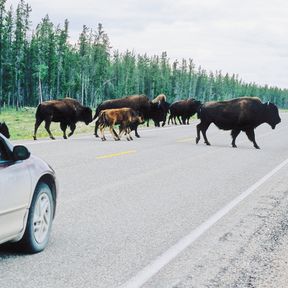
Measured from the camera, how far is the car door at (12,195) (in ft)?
17.4

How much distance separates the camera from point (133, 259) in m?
5.94

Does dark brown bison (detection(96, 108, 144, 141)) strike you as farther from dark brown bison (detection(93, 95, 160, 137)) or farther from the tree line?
the tree line

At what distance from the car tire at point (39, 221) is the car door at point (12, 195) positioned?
0.18 metres

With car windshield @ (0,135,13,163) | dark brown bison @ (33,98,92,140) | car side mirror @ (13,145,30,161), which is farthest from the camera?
dark brown bison @ (33,98,92,140)

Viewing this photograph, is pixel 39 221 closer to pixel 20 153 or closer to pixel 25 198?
pixel 25 198

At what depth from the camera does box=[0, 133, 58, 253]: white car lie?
17.7 ft

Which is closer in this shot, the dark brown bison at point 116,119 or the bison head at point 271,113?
the dark brown bison at point 116,119

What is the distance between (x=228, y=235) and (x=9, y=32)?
99.5 meters

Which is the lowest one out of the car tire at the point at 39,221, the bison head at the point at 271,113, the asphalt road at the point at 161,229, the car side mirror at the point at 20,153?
the asphalt road at the point at 161,229

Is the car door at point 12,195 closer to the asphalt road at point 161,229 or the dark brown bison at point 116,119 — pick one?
the asphalt road at point 161,229

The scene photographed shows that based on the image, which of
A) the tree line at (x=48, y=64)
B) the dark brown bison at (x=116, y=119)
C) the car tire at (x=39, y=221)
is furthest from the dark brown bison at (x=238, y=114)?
the tree line at (x=48, y=64)

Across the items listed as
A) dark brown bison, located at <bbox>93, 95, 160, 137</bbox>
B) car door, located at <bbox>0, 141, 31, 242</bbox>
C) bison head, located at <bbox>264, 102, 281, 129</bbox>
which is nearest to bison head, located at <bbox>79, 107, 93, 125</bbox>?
dark brown bison, located at <bbox>93, 95, 160, 137</bbox>

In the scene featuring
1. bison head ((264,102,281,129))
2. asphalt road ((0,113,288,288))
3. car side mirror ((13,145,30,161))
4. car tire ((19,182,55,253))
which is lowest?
asphalt road ((0,113,288,288))

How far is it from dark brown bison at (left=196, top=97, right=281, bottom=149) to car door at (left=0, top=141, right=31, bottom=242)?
56.9 ft
